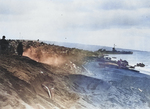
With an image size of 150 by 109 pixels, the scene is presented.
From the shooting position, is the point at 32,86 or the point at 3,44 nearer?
the point at 32,86

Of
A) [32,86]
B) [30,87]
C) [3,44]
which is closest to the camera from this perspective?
[30,87]

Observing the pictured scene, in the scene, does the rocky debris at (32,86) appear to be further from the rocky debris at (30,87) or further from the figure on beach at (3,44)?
the figure on beach at (3,44)

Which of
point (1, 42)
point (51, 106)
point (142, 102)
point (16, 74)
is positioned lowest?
point (142, 102)

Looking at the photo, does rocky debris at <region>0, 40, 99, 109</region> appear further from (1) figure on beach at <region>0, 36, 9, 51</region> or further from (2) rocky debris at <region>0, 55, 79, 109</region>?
(1) figure on beach at <region>0, 36, 9, 51</region>

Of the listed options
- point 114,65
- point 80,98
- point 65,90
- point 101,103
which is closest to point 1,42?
point 65,90

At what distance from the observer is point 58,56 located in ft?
90.3

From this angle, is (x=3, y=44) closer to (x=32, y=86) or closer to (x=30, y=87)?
(x=32, y=86)

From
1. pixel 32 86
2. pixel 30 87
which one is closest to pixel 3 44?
pixel 32 86

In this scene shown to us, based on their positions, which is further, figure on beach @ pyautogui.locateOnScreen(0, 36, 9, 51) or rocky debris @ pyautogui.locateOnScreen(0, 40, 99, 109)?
figure on beach @ pyautogui.locateOnScreen(0, 36, 9, 51)

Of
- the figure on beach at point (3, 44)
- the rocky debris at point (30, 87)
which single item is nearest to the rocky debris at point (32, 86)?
the rocky debris at point (30, 87)

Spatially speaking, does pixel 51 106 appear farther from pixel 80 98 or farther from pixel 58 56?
pixel 58 56

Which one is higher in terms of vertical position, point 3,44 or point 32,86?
point 3,44

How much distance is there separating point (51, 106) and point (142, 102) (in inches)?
442

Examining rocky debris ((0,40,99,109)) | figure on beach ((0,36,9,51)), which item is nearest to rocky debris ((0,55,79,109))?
rocky debris ((0,40,99,109))
